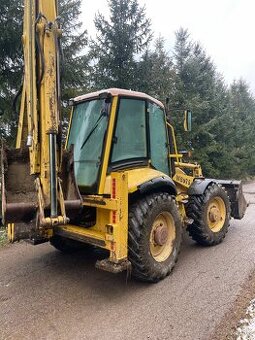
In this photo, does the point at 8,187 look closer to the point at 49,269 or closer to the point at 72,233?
the point at 72,233

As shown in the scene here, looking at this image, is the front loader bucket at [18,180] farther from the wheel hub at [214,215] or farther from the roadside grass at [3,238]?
the wheel hub at [214,215]

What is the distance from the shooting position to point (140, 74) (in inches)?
466

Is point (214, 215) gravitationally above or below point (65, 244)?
above

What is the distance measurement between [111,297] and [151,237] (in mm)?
878

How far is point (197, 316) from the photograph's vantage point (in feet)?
11.6

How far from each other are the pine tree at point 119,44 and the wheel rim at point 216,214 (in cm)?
668

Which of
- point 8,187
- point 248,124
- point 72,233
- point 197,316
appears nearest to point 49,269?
point 72,233

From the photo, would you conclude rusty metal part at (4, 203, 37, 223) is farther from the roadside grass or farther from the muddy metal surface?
the roadside grass

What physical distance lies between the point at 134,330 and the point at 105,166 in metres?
1.91

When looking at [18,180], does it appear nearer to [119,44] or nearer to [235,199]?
[235,199]

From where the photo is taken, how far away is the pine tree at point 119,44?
38.3ft

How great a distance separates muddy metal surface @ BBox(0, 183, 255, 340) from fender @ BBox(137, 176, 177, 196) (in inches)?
44.1

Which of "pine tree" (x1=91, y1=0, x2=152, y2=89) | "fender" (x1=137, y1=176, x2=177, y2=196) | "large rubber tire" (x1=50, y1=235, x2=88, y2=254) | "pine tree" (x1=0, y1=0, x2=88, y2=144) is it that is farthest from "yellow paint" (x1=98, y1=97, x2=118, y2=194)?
"pine tree" (x1=91, y1=0, x2=152, y2=89)

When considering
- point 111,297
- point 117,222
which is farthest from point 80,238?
point 111,297
